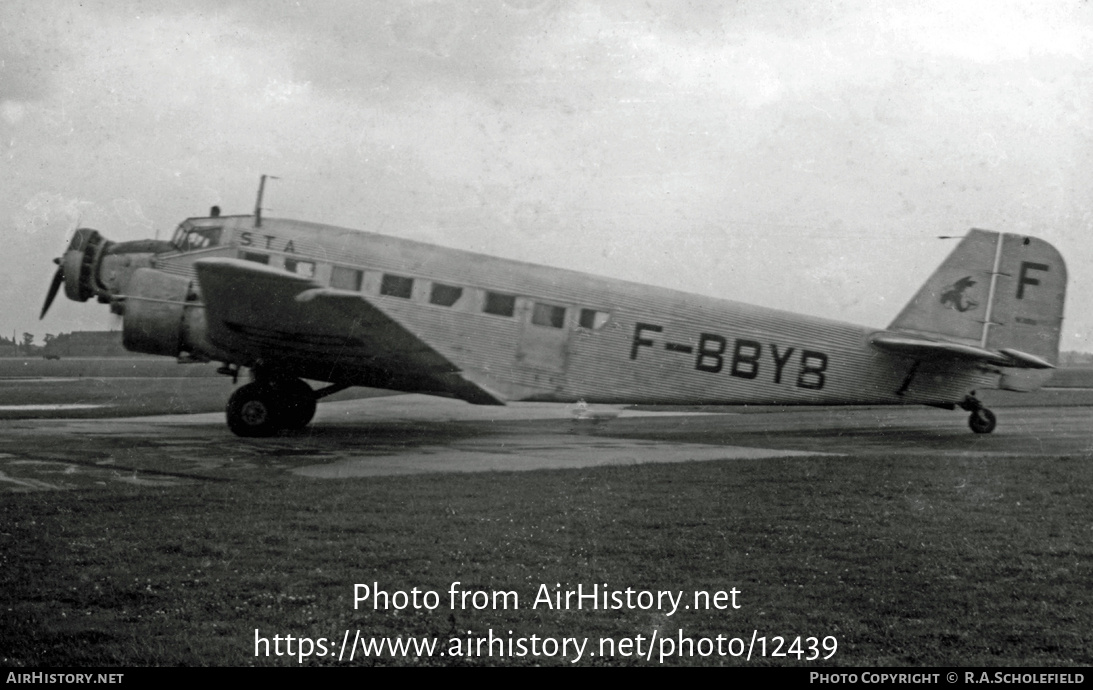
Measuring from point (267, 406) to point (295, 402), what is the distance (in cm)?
60

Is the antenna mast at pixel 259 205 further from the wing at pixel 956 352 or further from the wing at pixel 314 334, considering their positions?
the wing at pixel 956 352

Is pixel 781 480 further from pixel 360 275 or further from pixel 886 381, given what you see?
pixel 360 275

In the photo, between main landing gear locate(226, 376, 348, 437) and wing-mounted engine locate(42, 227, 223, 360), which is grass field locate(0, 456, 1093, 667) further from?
wing-mounted engine locate(42, 227, 223, 360)

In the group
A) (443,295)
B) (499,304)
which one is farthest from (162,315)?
(499,304)

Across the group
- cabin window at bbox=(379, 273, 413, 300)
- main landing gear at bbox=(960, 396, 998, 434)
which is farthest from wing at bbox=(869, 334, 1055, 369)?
cabin window at bbox=(379, 273, 413, 300)

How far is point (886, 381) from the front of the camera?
45.0ft

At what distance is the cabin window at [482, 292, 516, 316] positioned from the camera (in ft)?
41.9

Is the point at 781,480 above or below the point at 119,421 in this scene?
above

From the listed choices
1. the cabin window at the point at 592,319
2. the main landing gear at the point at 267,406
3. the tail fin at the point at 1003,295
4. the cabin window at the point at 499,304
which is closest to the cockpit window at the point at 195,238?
the main landing gear at the point at 267,406

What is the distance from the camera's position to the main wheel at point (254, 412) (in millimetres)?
12617

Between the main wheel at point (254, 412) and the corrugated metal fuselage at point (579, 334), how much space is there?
1.84 ft

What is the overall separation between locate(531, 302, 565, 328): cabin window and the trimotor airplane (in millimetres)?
21
